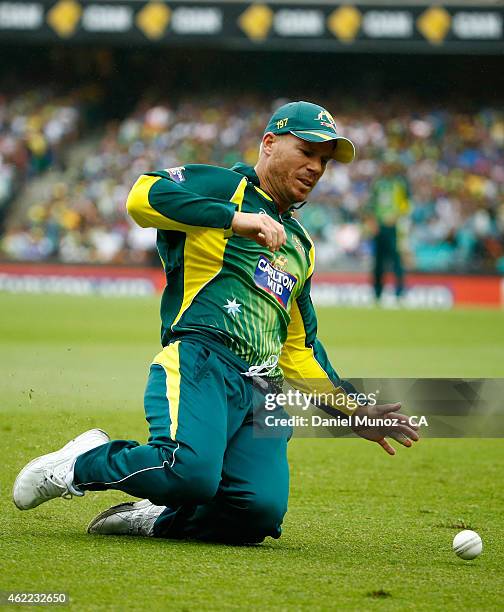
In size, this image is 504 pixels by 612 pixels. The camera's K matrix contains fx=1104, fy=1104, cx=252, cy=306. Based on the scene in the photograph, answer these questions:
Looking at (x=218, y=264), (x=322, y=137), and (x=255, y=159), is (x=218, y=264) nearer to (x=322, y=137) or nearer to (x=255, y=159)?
(x=322, y=137)

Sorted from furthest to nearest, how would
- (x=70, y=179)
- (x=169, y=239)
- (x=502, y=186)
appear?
(x=70, y=179) < (x=502, y=186) < (x=169, y=239)

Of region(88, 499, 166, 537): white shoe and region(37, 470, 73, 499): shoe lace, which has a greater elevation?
region(37, 470, 73, 499): shoe lace

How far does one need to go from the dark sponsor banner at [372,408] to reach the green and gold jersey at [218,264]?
0.65 feet

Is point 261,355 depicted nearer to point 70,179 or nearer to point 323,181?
point 323,181

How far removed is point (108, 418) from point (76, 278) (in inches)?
630

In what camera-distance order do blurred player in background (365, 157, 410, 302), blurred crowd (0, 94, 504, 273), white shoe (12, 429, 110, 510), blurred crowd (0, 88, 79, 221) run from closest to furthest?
1. white shoe (12, 429, 110, 510)
2. blurred player in background (365, 157, 410, 302)
3. blurred crowd (0, 94, 504, 273)
4. blurred crowd (0, 88, 79, 221)

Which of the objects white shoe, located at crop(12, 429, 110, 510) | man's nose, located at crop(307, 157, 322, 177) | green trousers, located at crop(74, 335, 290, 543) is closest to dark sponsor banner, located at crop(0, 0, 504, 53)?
man's nose, located at crop(307, 157, 322, 177)

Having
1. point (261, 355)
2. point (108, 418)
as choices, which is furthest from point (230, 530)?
point (108, 418)

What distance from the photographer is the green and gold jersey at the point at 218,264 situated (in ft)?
14.3

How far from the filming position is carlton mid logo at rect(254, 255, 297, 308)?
4.58 m

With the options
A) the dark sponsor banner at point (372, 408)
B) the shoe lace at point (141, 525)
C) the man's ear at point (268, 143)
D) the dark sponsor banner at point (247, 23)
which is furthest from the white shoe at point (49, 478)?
the dark sponsor banner at point (247, 23)

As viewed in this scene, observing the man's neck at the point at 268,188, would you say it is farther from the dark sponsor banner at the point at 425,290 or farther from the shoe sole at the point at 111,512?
the dark sponsor banner at the point at 425,290

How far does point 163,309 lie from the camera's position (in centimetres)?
465

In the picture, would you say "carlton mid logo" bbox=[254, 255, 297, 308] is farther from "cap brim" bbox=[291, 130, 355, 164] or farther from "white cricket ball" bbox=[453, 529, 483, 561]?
"white cricket ball" bbox=[453, 529, 483, 561]
